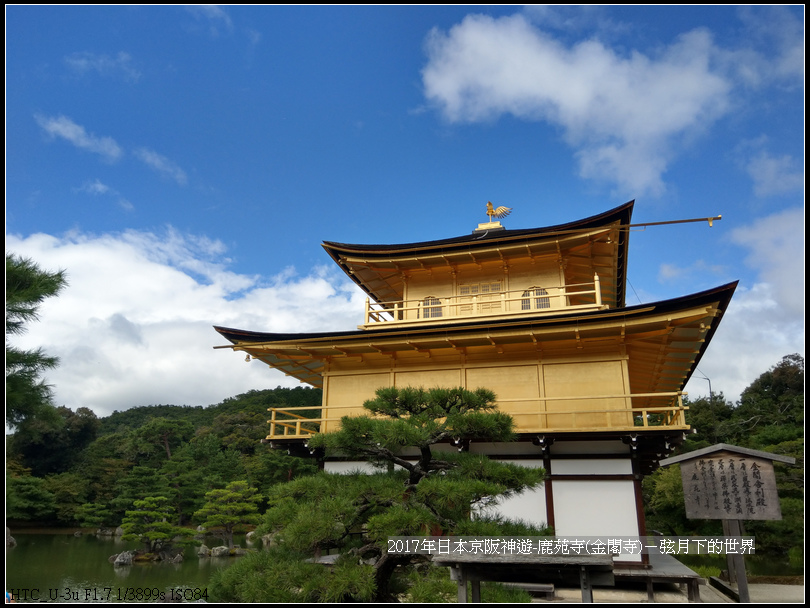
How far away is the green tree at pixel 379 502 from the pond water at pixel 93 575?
295 inches

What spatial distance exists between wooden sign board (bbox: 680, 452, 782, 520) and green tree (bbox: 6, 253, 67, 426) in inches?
440

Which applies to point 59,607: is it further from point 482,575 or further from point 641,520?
point 641,520

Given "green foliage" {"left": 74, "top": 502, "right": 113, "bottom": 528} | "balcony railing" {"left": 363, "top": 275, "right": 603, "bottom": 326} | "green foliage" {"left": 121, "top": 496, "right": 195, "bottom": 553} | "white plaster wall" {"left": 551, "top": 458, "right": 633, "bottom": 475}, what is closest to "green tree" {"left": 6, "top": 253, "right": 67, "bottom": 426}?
"balcony railing" {"left": 363, "top": 275, "right": 603, "bottom": 326}

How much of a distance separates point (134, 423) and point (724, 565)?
2574 inches

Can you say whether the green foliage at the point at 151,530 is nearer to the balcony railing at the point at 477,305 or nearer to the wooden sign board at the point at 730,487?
the balcony railing at the point at 477,305

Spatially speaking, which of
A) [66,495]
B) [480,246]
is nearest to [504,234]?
[480,246]

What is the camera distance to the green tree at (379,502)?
5578 mm

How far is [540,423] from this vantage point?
416 inches

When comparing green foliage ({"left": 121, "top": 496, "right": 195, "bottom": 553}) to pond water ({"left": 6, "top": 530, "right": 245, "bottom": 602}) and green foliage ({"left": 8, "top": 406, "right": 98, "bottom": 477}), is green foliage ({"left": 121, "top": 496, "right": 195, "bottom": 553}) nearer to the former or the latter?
pond water ({"left": 6, "top": 530, "right": 245, "bottom": 602})

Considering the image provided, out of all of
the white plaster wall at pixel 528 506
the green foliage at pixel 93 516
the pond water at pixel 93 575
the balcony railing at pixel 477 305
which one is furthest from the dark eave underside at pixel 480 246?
the green foliage at pixel 93 516

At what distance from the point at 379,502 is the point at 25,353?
6520mm

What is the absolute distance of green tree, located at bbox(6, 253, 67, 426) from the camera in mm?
8102

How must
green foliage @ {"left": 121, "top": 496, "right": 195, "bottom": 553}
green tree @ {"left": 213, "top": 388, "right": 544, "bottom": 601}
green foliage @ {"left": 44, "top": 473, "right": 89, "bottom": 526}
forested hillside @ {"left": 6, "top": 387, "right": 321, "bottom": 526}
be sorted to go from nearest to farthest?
green tree @ {"left": 213, "top": 388, "right": 544, "bottom": 601}
green foliage @ {"left": 121, "top": 496, "right": 195, "bottom": 553}
forested hillside @ {"left": 6, "top": 387, "right": 321, "bottom": 526}
green foliage @ {"left": 44, "top": 473, "right": 89, "bottom": 526}

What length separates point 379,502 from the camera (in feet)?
20.2
